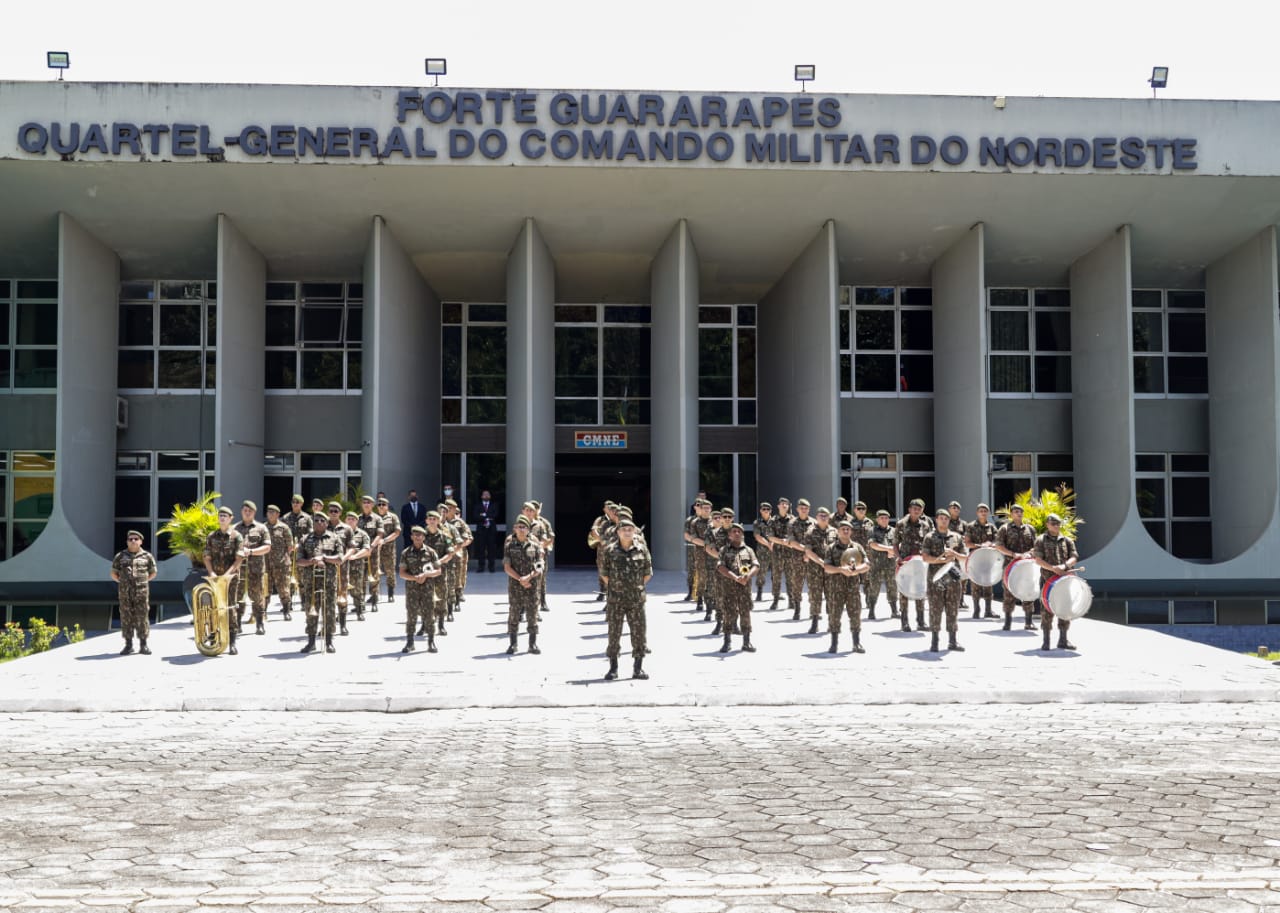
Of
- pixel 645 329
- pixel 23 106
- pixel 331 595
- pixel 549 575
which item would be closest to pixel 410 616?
pixel 331 595

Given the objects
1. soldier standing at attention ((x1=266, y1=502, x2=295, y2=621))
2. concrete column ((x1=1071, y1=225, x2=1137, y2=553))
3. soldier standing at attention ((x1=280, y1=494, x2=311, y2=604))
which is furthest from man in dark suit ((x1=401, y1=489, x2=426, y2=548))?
concrete column ((x1=1071, y1=225, x2=1137, y2=553))

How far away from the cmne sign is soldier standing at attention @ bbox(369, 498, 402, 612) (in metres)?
12.3

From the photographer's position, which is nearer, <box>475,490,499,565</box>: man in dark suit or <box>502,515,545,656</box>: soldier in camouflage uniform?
<box>502,515,545,656</box>: soldier in camouflage uniform

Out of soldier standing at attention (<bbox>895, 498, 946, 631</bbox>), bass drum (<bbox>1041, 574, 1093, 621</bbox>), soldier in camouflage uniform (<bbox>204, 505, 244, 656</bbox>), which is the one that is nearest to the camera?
bass drum (<bbox>1041, 574, 1093, 621</bbox>)

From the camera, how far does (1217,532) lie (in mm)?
31641

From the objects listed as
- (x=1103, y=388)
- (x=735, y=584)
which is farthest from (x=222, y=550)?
(x=1103, y=388)

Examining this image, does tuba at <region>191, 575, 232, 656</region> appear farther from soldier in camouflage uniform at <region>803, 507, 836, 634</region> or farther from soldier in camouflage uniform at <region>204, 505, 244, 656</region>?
soldier in camouflage uniform at <region>803, 507, 836, 634</region>

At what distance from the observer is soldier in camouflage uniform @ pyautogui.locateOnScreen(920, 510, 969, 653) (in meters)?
14.4

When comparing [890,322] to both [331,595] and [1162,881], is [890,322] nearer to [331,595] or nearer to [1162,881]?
[331,595]

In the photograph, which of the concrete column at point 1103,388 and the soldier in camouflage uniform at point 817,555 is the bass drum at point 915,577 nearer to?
the soldier in camouflage uniform at point 817,555

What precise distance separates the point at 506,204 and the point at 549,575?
9.13m

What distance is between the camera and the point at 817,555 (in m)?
14.9

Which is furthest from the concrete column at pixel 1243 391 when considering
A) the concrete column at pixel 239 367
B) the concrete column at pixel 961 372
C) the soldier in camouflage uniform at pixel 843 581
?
the concrete column at pixel 239 367

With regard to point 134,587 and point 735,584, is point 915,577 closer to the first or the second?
point 735,584
